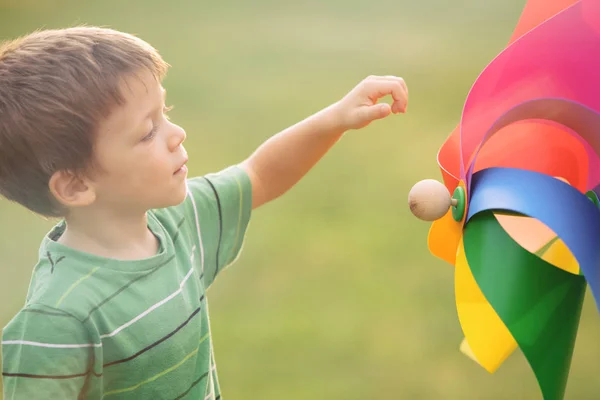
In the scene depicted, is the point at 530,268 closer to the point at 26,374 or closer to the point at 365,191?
the point at 26,374

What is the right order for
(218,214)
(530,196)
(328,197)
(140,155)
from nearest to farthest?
(530,196)
(140,155)
(218,214)
(328,197)

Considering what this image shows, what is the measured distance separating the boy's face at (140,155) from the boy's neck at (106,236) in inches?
0.5

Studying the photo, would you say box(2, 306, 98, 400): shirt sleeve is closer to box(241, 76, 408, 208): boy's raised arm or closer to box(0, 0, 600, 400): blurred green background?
box(241, 76, 408, 208): boy's raised arm

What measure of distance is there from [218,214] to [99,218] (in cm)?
16

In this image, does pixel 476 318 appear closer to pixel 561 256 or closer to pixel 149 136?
pixel 561 256

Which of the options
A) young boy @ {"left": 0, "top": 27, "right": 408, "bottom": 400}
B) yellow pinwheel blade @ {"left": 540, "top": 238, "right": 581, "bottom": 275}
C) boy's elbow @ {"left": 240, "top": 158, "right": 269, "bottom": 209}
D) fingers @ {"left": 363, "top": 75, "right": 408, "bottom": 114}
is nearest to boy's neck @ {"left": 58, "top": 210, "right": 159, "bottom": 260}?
young boy @ {"left": 0, "top": 27, "right": 408, "bottom": 400}

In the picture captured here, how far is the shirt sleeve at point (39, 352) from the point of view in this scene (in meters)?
0.73

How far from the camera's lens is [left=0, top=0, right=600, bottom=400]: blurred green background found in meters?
1.47

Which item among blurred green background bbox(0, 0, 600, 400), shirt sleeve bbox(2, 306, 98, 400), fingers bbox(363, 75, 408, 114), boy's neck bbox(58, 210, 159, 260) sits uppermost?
fingers bbox(363, 75, 408, 114)

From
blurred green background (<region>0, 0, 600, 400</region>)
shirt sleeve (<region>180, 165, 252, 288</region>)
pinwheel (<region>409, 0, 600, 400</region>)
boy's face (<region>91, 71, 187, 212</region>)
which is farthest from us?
blurred green background (<region>0, 0, 600, 400</region>)

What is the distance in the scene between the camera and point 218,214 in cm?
94

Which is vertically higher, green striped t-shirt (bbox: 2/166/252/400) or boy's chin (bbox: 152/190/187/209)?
boy's chin (bbox: 152/190/187/209)

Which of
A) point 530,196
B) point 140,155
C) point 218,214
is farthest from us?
point 218,214

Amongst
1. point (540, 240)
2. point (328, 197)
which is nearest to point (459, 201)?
point (540, 240)
